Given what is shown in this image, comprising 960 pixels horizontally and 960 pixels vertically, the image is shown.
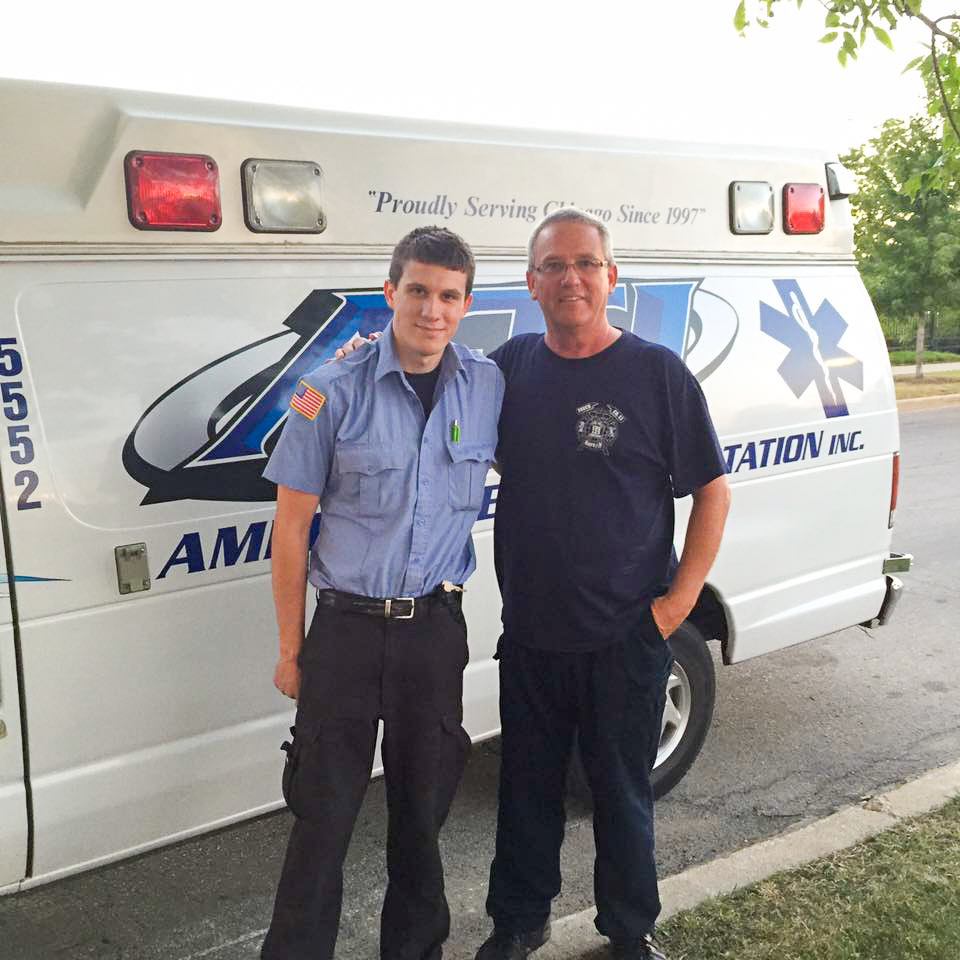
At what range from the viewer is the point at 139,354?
285 cm

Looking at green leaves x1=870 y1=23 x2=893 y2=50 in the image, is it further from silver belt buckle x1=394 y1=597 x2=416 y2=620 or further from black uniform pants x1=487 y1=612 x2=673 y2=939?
silver belt buckle x1=394 y1=597 x2=416 y2=620

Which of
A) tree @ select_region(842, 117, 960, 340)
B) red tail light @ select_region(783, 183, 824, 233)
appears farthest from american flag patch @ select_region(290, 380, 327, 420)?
tree @ select_region(842, 117, 960, 340)

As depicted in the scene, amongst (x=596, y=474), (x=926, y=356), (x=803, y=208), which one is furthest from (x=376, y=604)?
(x=926, y=356)

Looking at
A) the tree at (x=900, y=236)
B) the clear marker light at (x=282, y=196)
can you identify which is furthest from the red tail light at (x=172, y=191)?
the tree at (x=900, y=236)

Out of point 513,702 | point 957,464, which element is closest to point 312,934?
point 513,702

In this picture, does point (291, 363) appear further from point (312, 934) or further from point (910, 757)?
point (910, 757)

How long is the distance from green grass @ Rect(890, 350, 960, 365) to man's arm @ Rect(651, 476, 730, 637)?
86.7 feet

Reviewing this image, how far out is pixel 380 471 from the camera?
8.60 feet

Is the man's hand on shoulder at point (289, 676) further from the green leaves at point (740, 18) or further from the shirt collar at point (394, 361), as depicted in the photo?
the green leaves at point (740, 18)

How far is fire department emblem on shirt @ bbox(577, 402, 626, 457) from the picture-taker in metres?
2.77

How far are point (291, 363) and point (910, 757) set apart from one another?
10.2 ft

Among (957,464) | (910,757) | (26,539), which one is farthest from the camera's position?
(957,464)

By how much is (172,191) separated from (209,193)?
0.34 ft

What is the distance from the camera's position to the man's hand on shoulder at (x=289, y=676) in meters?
2.75
